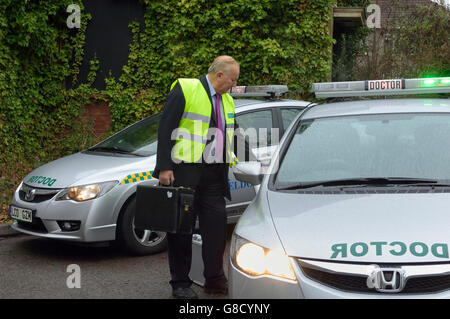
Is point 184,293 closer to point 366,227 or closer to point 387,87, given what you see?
point 366,227

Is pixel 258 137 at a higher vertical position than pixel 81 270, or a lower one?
higher

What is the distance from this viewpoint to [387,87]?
4.86m

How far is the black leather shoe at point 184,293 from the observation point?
4.59 m

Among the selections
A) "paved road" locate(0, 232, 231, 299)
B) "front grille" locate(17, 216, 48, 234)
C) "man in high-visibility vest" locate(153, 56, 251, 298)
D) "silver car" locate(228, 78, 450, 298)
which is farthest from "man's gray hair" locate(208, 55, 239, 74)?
"front grille" locate(17, 216, 48, 234)

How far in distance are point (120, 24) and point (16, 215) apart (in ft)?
20.5

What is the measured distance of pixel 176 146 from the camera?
4.55 metres

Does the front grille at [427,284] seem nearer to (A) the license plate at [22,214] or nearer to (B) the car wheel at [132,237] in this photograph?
(B) the car wheel at [132,237]

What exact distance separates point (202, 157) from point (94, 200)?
1.70 metres

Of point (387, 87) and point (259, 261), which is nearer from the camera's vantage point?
point (259, 261)

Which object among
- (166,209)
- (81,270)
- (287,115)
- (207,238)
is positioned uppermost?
(287,115)

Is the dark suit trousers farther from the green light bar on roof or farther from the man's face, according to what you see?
the green light bar on roof

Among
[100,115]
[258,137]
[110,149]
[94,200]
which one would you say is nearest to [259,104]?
[258,137]

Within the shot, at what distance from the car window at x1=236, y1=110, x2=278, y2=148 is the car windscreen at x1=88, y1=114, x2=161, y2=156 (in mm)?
992

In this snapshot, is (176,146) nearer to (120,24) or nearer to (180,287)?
(180,287)
